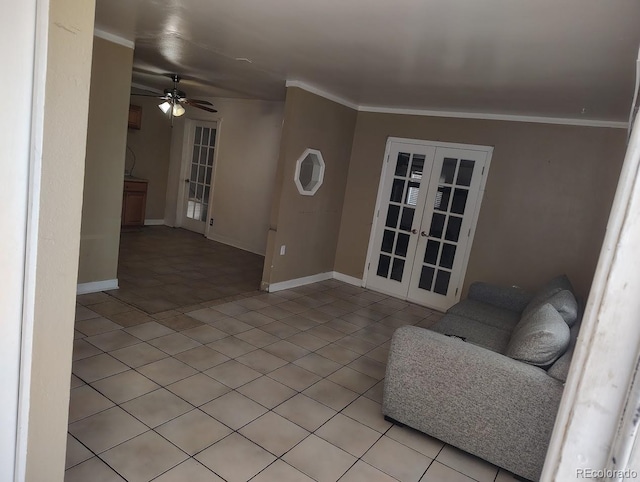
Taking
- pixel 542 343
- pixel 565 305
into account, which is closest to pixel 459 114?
pixel 565 305

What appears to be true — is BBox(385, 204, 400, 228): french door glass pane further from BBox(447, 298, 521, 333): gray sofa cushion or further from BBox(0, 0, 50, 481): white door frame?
BBox(0, 0, 50, 481): white door frame

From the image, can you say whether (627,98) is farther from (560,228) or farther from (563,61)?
(560,228)

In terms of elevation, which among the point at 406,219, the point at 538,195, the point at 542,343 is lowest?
the point at 542,343

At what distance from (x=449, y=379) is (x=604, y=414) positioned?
78.8 inches

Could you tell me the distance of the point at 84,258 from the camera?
12.8ft

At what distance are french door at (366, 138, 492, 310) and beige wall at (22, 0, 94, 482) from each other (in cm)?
432

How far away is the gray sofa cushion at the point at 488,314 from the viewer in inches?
140

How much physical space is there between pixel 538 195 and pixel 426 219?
4.06 ft

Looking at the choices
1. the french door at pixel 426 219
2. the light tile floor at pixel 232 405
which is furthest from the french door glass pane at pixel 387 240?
the light tile floor at pixel 232 405

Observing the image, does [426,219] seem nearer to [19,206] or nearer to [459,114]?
[459,114]

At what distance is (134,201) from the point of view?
7.00 meters


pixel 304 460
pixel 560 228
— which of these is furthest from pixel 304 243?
pixel 304 460

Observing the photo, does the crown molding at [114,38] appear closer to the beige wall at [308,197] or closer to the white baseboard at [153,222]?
the beige wall at [308,197]

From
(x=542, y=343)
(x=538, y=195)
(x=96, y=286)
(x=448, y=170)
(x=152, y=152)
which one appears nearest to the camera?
(x=542, y=343)
